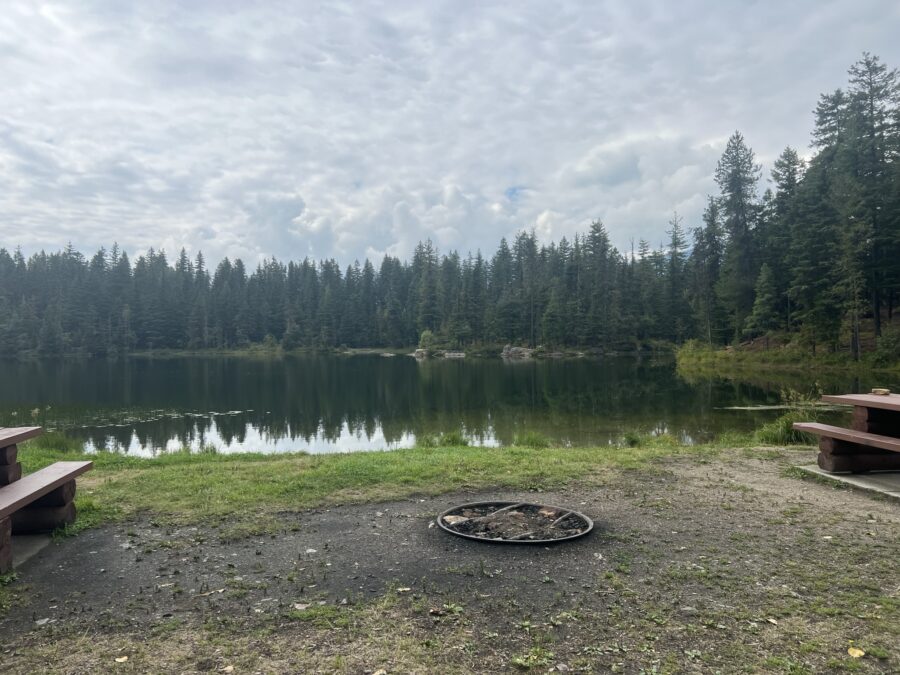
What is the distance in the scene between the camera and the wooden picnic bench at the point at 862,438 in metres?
6.92

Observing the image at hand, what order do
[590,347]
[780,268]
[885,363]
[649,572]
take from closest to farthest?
[649,572]
[885,363]
[780,268]
[590,347]

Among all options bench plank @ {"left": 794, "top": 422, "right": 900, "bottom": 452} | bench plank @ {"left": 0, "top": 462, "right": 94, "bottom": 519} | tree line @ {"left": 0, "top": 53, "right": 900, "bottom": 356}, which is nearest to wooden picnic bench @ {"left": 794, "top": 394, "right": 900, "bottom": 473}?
bench plank @ {"left": 794, "top": 422, "right": 900, "bottom": 452}

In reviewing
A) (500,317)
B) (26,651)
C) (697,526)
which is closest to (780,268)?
(500,317)

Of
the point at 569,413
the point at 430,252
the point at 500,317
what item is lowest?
the point at 569,413

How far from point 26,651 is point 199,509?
2.86 m

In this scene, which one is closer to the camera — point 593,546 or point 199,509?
point 593,546

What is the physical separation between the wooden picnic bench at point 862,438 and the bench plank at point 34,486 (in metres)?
8.73

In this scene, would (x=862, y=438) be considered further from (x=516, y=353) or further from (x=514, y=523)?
(x=516, y=353)

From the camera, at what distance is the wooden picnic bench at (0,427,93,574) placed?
486 cm

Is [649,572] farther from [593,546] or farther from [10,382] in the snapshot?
[10,382]

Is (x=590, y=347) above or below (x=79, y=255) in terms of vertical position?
below

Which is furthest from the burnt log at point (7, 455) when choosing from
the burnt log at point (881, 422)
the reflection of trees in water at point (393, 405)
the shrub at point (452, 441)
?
the reflection of trees in water at point (393, 405)

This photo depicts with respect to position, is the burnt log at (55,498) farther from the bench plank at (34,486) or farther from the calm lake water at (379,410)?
the calm lake water at (379,410)

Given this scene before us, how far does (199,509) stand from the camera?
616 cm
